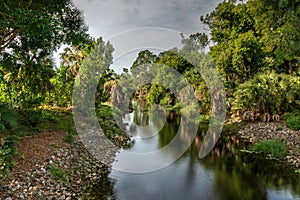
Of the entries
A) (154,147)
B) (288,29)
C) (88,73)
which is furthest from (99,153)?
(288,29)

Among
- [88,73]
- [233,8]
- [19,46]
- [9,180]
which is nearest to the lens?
[9,180]

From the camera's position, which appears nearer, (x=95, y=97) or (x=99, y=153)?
(x=99, y=153)

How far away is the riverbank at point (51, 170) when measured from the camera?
7070 millimetres

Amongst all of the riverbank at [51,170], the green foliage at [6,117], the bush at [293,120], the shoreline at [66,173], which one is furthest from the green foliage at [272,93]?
the green foliage at [6,117]

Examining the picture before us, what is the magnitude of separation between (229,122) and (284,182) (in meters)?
13.0

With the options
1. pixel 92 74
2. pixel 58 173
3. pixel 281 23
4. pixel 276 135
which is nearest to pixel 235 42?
pixel 281 23

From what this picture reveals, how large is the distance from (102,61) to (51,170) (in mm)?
10979

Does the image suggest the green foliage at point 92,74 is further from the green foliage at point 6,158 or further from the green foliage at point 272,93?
the green foliage at point 272,93

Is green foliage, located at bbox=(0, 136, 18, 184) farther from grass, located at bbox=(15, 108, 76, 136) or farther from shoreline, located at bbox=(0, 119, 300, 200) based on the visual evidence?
grass, located at bbox=(15, 108, 76, 136)

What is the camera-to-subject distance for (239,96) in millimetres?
20094

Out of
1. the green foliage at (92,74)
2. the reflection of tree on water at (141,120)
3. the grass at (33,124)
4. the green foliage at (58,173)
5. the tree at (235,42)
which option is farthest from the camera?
the reflection of tree on water at (141,120)

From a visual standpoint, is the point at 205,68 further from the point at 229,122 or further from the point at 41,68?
the point at 41,68

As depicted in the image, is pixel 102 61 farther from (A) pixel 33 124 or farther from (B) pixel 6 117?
(B) pixel 6 117

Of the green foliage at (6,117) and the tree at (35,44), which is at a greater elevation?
the tree at (35,44)
